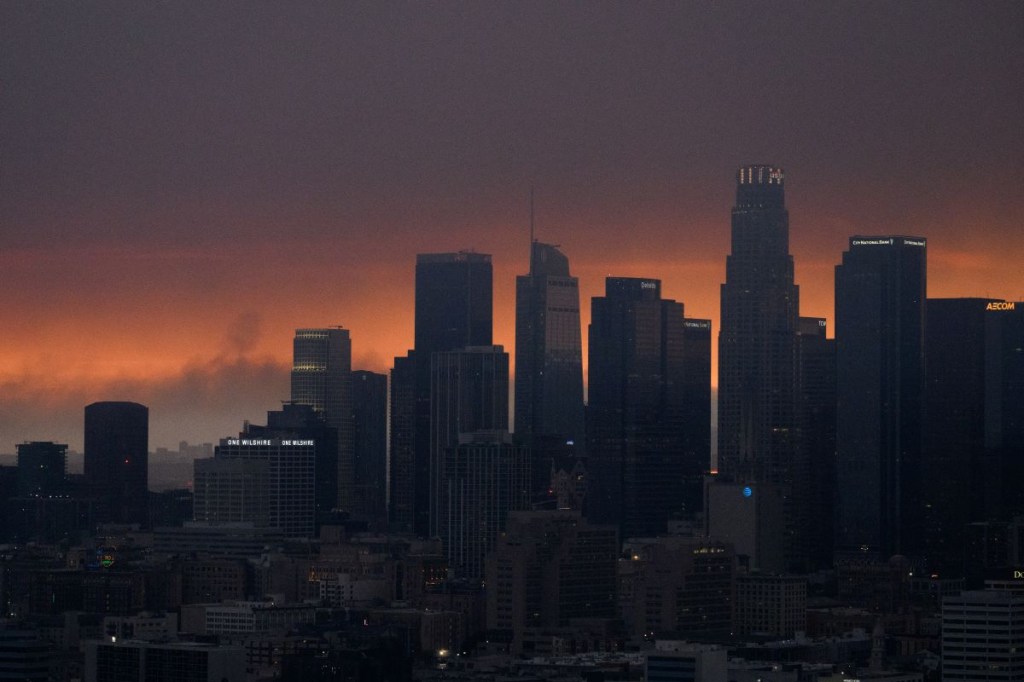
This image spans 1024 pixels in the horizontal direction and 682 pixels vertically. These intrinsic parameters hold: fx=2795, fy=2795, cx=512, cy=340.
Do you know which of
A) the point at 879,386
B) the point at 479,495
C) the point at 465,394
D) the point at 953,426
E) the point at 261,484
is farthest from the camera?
the point at 465,394

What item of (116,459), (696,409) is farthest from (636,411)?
(116,459)

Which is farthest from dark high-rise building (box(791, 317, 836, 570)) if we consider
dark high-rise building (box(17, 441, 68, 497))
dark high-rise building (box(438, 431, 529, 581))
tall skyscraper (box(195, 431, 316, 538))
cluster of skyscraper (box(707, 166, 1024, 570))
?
dark high-rise building (box(17, 441, 68, 497))

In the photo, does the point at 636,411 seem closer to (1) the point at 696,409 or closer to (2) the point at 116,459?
(1) the point at 696,409

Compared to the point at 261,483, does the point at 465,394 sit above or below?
above

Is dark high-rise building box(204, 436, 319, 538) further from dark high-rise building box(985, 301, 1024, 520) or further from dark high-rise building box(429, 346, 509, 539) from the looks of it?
dark high-rise building box(985, 301, 1024, 520)

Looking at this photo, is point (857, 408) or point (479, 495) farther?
point (857, 408)

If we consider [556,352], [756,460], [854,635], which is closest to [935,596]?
[854,635]
